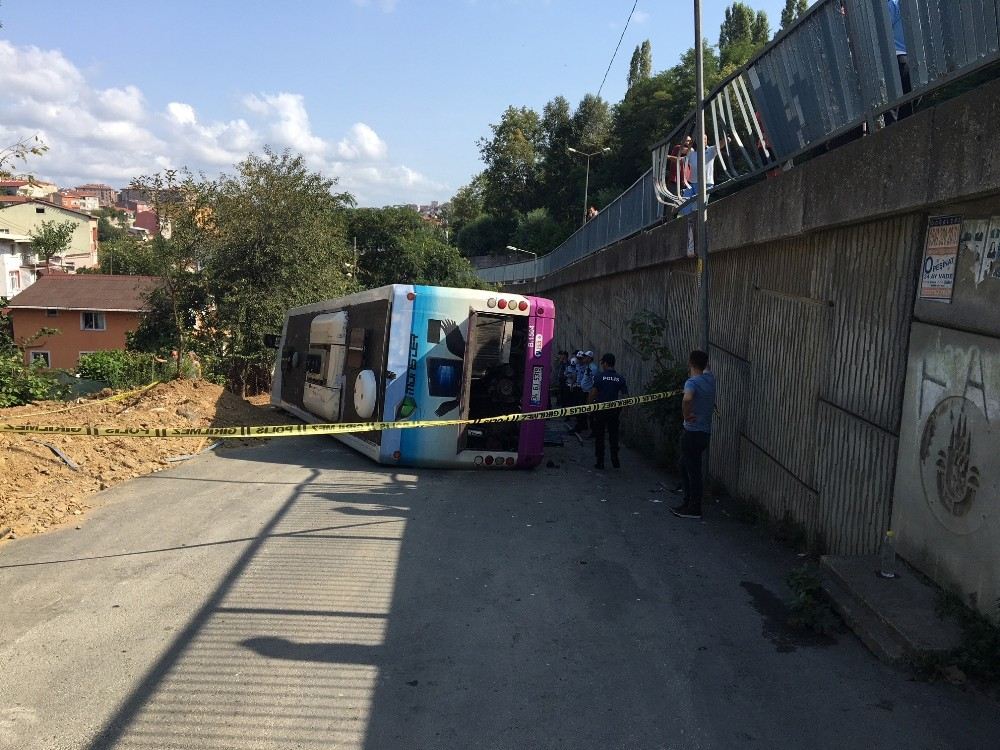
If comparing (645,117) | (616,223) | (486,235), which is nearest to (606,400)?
(616,223)

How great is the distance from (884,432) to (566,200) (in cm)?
7089

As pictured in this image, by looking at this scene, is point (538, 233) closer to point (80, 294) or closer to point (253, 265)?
point (80, 294)

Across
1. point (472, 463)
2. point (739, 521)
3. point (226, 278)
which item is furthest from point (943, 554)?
point (226, 278)

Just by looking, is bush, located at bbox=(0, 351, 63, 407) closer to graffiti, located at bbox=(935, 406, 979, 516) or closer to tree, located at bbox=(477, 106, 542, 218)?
graffiti, located at bbox=(935, 406, 979, 516)

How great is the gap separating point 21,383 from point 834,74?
46.5ft

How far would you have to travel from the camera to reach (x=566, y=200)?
2908 inches

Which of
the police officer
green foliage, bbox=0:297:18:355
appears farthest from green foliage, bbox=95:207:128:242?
the police officer

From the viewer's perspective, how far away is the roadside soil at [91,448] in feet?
24.8

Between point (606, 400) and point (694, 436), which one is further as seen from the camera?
point (606, 400)

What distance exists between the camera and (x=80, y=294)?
5303cm

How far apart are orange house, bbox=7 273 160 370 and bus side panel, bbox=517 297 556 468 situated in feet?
158

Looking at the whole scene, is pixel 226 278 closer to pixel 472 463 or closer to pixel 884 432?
pixel 472 463

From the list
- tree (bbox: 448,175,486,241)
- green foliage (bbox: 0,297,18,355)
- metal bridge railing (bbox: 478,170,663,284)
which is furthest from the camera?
tree (bbox: 448,175,486,241)

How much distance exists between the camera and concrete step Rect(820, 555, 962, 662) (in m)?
4.07
